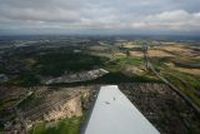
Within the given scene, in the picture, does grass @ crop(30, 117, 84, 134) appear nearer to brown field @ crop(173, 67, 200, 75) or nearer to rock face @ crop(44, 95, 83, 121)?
rock face @ crop(44, 95, 83, 121)

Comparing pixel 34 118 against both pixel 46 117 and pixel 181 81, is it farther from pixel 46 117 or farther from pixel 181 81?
pixel 181 81

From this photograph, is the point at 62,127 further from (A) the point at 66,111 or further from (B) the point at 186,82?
(B) the point at 186,82

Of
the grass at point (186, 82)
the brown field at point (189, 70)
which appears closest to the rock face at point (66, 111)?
the grass at point (186, 82)

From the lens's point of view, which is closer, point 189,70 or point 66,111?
point 66,111

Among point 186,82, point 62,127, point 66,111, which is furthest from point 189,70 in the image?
point 62,127

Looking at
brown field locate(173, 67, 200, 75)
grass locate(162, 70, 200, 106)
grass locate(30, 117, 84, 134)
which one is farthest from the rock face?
brown field locate(173, 67, 200, 75)

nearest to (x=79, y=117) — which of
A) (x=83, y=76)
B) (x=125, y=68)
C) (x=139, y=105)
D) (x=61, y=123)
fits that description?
(x=61, y=123)
